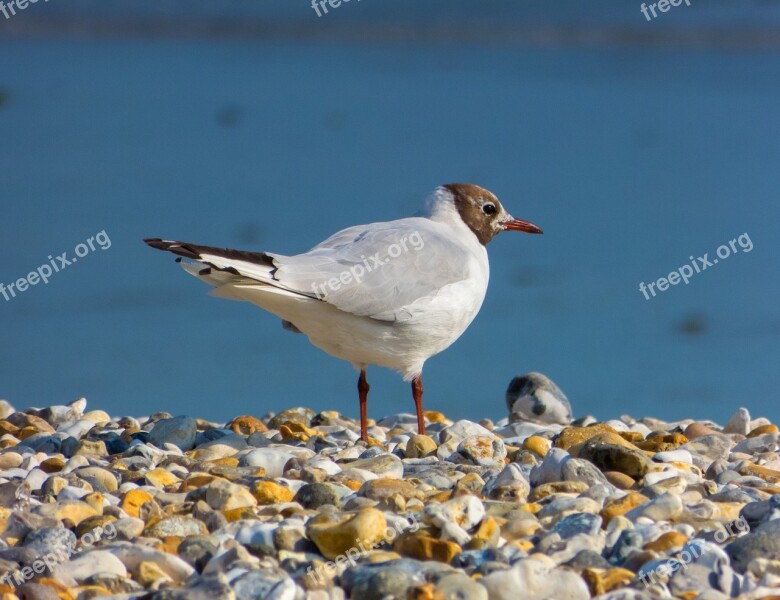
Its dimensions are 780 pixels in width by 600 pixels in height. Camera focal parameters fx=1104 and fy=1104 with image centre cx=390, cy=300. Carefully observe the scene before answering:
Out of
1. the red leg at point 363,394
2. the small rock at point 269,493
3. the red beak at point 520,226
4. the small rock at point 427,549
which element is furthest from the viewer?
the red beak at point 520,226

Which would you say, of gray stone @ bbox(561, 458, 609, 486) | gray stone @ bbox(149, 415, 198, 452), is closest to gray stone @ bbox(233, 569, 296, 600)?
gray stone @ bbox(561, 458, 609, 486)

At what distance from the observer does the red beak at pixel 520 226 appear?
6382 millimetres

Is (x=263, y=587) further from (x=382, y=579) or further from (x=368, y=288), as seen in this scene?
(x=368, y=288)

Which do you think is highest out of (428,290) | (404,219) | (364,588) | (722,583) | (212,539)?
(404,219)

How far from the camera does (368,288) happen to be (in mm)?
5008

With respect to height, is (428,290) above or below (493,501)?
above

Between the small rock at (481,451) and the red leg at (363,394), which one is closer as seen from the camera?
the small rock at (481,451)

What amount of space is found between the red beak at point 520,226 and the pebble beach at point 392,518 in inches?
63.9

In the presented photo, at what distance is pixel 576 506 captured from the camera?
3600 mm

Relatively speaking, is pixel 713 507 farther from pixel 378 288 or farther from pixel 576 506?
pixel 378 288

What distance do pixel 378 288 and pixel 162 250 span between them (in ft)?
3.48

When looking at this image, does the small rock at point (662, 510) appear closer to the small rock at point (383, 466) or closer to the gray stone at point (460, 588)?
the gray stone at point (460, 588)

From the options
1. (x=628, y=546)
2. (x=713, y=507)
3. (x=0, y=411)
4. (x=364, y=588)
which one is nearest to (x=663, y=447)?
(x=713, y=507)

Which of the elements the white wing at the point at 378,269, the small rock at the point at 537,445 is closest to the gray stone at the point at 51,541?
the white wing at the point at 378,269
